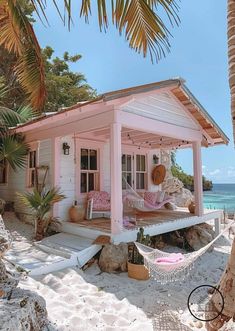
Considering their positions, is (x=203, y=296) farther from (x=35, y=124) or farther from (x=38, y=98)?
(x=35, y=124)

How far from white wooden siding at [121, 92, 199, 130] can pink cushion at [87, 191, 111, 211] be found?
276 centimetres

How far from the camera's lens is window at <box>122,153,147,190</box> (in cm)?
932

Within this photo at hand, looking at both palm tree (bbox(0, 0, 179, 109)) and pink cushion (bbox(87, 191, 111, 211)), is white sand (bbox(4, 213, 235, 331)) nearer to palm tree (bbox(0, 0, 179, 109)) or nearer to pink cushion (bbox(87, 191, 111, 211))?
pink cushion (bbox(87, 191, 111, 211))

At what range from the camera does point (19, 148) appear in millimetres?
7695

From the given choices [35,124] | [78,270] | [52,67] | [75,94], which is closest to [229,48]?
[78,270]

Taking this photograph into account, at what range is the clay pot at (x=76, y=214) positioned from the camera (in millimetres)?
6984

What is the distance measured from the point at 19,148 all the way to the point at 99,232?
375cm

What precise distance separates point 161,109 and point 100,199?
3.05 m

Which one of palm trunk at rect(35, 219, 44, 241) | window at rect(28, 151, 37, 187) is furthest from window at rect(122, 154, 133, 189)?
palm trunk at rect(35, 219, 44, 241)

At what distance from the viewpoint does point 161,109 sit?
267 inches

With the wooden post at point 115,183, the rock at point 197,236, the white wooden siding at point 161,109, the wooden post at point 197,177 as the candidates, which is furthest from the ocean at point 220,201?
the wooden post at point 115,183

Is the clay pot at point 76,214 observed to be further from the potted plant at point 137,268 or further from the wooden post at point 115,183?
the potted plant at point 137,268

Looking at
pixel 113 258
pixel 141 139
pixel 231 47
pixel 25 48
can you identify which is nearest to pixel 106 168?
pixel 141 139

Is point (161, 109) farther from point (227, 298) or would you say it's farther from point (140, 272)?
point (227, 298)
